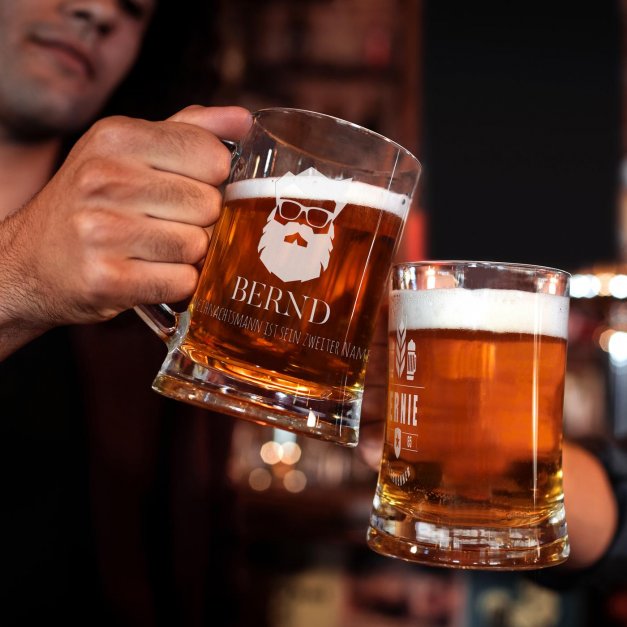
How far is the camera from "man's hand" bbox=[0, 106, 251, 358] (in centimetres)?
80

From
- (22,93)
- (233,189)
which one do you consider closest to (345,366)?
(233,189)

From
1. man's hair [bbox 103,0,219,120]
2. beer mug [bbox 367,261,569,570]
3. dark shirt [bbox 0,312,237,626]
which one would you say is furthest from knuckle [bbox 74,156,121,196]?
man's hair [bbox 103,0,219,120]

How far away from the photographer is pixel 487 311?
84 cm

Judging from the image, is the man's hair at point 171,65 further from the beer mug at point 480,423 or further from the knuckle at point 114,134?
the beer mug at point 480,423

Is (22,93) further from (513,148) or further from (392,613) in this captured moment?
(513,148)

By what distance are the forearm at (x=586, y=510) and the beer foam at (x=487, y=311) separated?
495mm

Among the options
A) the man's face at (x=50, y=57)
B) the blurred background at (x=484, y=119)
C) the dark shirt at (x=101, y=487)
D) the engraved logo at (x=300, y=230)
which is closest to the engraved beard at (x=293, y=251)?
the engraved logo at (x=300, y=230)

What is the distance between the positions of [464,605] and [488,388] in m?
1.92

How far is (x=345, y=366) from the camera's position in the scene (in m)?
0.86

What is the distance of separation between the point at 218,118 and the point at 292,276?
0.21 metres

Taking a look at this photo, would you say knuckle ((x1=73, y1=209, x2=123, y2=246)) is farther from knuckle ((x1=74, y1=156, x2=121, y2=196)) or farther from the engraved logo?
the engraved logo

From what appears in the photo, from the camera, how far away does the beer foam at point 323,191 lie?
0.82 meters

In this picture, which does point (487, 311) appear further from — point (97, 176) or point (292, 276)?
point (97, 176)

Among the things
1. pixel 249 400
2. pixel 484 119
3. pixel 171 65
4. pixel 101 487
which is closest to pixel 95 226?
pixel 249 400
